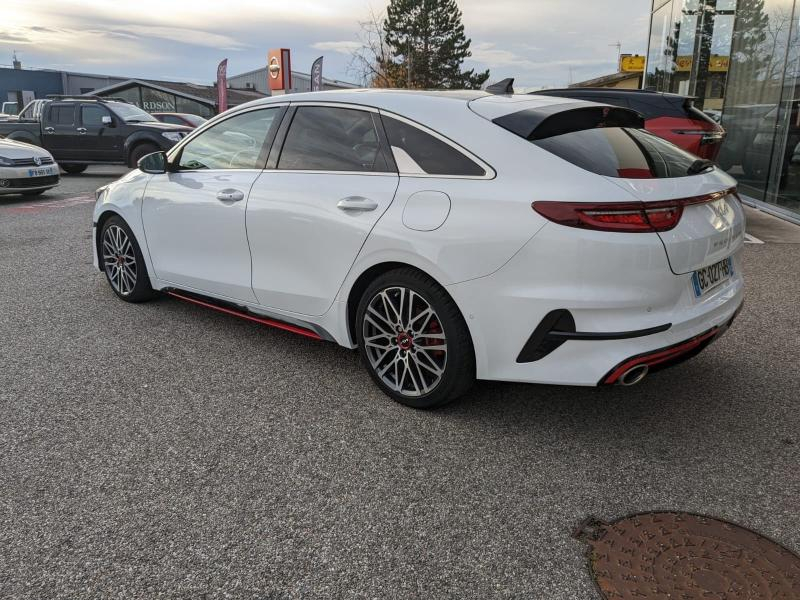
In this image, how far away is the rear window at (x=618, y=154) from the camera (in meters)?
2.96

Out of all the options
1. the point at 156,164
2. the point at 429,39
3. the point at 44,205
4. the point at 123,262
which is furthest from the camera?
the point at 429,39

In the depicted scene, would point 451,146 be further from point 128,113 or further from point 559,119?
point 128,113

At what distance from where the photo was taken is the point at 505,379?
3.10 meters

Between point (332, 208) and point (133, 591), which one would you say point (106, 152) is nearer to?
point (332, 208)

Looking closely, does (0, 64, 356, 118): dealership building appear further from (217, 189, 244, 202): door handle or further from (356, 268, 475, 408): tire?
(356, 268, 475, 408): tire

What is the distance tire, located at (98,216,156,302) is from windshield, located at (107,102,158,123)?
12.4 meters

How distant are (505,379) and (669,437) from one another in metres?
0.88

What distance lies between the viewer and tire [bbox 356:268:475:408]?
3205 millimetres

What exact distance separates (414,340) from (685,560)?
1.58 meters

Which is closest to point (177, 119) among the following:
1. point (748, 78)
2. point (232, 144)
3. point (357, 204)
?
point (748, 78)

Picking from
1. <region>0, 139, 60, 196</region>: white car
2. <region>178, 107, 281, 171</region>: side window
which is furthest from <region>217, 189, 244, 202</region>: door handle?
<region>0, 139, 60, 196</region>: white car

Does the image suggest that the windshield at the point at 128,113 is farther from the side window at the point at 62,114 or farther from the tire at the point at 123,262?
the tire at the point at 123,262

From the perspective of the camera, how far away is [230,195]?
4168 millimetres

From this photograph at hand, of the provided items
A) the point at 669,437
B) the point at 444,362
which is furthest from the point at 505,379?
the point at 669,437
